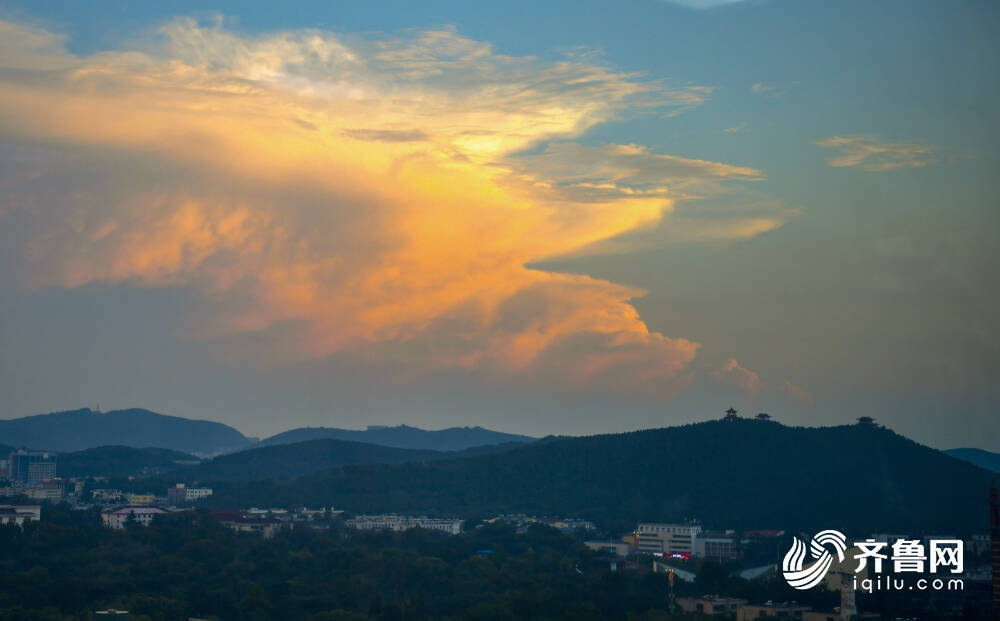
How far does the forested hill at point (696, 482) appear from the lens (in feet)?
328

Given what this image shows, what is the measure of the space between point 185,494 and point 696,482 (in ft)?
148

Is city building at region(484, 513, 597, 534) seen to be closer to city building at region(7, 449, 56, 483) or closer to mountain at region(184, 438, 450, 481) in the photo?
mountain at region(184, 438, 450, 481)

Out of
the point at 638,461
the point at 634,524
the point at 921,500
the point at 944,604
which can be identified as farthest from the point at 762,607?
the point at 638,461

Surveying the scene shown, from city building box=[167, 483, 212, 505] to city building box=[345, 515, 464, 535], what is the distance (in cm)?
2099

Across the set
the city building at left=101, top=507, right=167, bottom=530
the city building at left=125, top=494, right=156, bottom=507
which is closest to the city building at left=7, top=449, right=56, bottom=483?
the city building at left=125, top=494, right=156, bottom=507

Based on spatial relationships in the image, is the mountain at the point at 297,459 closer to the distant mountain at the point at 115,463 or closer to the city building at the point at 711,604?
the distant mountain at the point at 115,463

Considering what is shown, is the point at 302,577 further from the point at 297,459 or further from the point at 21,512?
the point at 297,459

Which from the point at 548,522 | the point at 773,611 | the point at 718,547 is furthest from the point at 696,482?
the point at 773,611

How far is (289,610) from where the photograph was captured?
52219mm

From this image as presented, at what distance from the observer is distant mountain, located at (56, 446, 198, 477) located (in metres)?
164

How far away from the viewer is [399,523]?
4011 inches

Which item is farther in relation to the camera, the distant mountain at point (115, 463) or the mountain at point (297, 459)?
the distant mountain at point (115, 463)

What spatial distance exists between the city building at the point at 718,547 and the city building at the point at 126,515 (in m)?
33.6

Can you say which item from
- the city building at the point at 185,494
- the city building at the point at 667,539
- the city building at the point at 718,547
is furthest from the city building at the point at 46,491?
the city building at the point at 718,547
